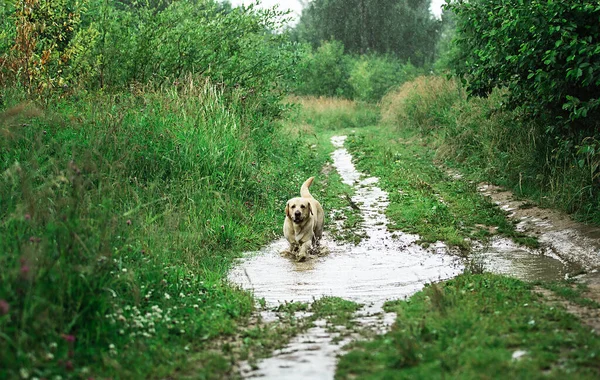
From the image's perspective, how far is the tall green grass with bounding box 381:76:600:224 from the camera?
9.95 m

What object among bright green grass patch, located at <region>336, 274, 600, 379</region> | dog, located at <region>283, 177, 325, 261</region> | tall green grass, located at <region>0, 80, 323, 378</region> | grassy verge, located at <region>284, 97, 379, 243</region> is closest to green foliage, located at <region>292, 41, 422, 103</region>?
grassy verge, located at <region>284, 97, 379, 243</region>

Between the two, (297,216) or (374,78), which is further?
(374,78)

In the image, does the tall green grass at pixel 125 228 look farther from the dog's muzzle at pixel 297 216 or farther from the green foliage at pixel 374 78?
the green foliage at pixel 374 78

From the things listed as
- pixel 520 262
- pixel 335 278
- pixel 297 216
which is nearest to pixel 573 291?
pixel 520 262

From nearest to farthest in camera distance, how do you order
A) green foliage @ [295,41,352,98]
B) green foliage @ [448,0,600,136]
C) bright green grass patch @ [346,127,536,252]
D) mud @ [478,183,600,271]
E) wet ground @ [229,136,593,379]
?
wet ground @ [229,136,593,379], mud @ [478,183,600,271], green foliage @ [448,0,600,136], bright green grass patch @ [346,127,536,252], green foliage @ [295,41,352,98]

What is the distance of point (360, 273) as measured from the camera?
7957 millimetres

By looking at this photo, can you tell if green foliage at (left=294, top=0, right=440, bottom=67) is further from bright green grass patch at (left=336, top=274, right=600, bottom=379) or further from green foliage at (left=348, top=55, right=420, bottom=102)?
bright green grass patch at (left=336, top=274, right=600, bottom=379)

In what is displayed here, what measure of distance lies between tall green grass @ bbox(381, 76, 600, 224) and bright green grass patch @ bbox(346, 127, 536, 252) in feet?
2.33

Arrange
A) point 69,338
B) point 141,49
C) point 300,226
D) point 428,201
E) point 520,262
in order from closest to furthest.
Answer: point 69,338
point 520,262
point 300,226
point 428,201
point 141,49

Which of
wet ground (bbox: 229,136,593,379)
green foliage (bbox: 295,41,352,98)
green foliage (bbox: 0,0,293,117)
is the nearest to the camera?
wet ground (bbox: 229,136,593,379)

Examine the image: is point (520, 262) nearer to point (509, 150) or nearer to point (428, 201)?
point (428, 201)

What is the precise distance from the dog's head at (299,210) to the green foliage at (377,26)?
140 ft

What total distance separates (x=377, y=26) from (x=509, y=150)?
4135cm

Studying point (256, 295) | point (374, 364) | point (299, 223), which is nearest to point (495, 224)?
point (299, 223)
